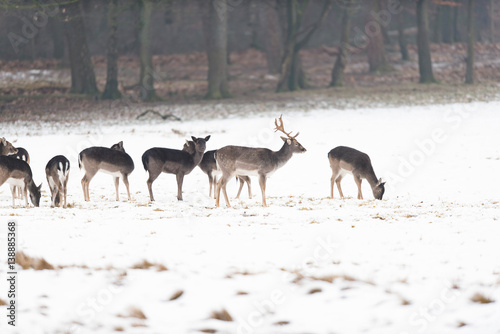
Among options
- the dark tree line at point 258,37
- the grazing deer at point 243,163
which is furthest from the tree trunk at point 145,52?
the grazing deer at point 243,163

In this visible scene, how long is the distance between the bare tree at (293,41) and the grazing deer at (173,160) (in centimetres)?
2114

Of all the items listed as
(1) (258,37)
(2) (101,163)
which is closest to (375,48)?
(1) (258,37)

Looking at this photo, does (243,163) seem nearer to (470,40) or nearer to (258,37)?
(470,40)

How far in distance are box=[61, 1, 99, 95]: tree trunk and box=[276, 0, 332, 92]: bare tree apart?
28.6 feet

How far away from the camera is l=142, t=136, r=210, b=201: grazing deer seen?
12641 mm

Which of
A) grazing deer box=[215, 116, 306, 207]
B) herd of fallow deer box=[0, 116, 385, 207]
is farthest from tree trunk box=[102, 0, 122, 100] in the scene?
grazing deer box=[215, 116, 306, 207]

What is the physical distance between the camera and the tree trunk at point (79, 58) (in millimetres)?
31562

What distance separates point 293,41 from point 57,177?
2354 cm

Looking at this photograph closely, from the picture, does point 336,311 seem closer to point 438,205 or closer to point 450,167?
point 438,205

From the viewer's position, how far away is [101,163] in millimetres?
12469

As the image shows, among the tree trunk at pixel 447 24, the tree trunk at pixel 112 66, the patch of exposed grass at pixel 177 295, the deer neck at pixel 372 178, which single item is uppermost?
the tree trunk at pixel 447 24

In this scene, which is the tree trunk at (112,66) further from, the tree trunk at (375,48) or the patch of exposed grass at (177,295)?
the patch of exposed grass at (177,295)

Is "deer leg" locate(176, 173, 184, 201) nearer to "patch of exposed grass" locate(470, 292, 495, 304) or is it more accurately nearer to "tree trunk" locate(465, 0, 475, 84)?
"patch of exposed grass" locate(470, 292, 495, 304)

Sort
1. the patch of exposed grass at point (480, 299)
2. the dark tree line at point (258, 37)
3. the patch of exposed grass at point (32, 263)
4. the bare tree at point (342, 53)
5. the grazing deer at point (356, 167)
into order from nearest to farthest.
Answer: the patch of exposed grass at point (480, 299) < the patch of exposed grass at point (32, 263) < the grazing deer at point (356, 167) < the dark tree line at point (258, 37) < the bare tree at point (342, 53)
